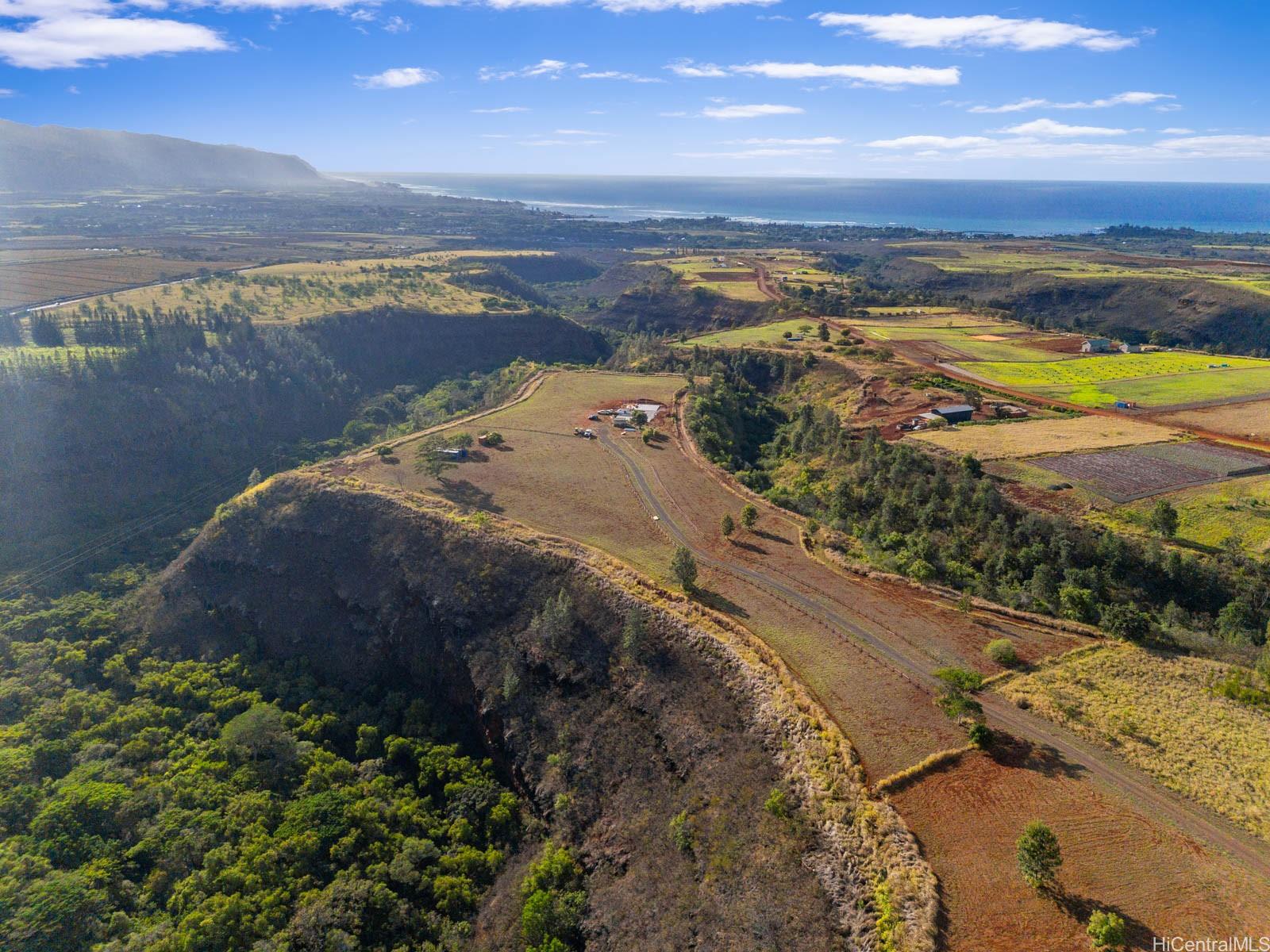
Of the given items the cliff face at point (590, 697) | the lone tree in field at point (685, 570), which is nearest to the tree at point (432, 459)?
the cliff face at point (590, 697)

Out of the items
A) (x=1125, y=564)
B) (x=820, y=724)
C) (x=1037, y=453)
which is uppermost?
(x=1037, y=453)

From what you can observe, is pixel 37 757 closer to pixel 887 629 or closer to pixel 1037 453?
pixel 887 629

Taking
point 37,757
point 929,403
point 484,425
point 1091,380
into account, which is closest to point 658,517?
point 484,425

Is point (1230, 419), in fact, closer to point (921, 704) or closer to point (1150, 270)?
point (921, 704)

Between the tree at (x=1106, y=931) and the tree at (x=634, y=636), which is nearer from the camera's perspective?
the tree at (x=1106, y=931)

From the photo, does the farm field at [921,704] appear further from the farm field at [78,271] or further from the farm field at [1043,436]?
the farm field at [78,271]

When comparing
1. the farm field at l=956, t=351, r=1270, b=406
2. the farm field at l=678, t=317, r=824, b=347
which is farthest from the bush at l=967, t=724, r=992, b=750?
the farm field at l=678, t=317, r=824, b=347

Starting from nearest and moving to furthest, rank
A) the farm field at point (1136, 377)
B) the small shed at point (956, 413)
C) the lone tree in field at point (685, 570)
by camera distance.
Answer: the lone tree in field at point (685, 570) → the small shed at point (956, 413) → the farm field at point (1136, 377)
